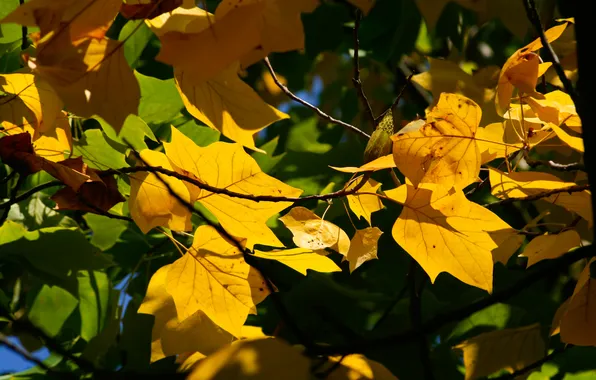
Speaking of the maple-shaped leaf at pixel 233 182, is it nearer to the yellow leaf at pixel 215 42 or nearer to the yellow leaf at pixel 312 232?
the yellow leaf at pixel 312 232

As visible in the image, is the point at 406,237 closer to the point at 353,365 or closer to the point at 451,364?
the point at 353,365

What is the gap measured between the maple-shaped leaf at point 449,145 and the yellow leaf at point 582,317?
13 cm

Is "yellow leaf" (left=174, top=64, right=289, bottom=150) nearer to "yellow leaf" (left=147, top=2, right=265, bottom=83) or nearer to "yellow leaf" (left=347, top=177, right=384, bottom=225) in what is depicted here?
"yellow leaf" (left=147, top=2, right=265, bottom=83)

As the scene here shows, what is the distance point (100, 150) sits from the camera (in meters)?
0.66

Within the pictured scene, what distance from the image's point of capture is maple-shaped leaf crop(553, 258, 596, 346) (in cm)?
53

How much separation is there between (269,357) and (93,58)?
22 cm

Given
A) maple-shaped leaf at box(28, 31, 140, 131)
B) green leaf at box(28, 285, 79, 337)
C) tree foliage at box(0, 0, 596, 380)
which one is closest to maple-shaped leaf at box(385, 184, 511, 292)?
tree foliage at box(0, 0, 596, 380)

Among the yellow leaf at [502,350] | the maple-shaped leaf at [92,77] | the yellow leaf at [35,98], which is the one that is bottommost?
the yellow leaf at [502,350]

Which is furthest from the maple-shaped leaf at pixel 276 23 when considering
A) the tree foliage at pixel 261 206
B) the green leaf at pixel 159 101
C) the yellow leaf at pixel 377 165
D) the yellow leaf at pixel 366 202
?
the green leaf at pixel 159 101

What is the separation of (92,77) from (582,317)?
402mm

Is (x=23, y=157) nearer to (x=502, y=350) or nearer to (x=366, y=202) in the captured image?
(x=366, y=202)

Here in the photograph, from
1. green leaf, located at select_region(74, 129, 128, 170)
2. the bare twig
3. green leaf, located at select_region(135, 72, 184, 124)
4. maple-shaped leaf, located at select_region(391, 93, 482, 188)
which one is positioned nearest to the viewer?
the bare twig

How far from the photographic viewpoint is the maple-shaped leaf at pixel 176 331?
1.94 feet

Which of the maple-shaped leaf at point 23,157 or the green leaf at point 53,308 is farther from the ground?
the maple-shaped leaf at point 23,157
